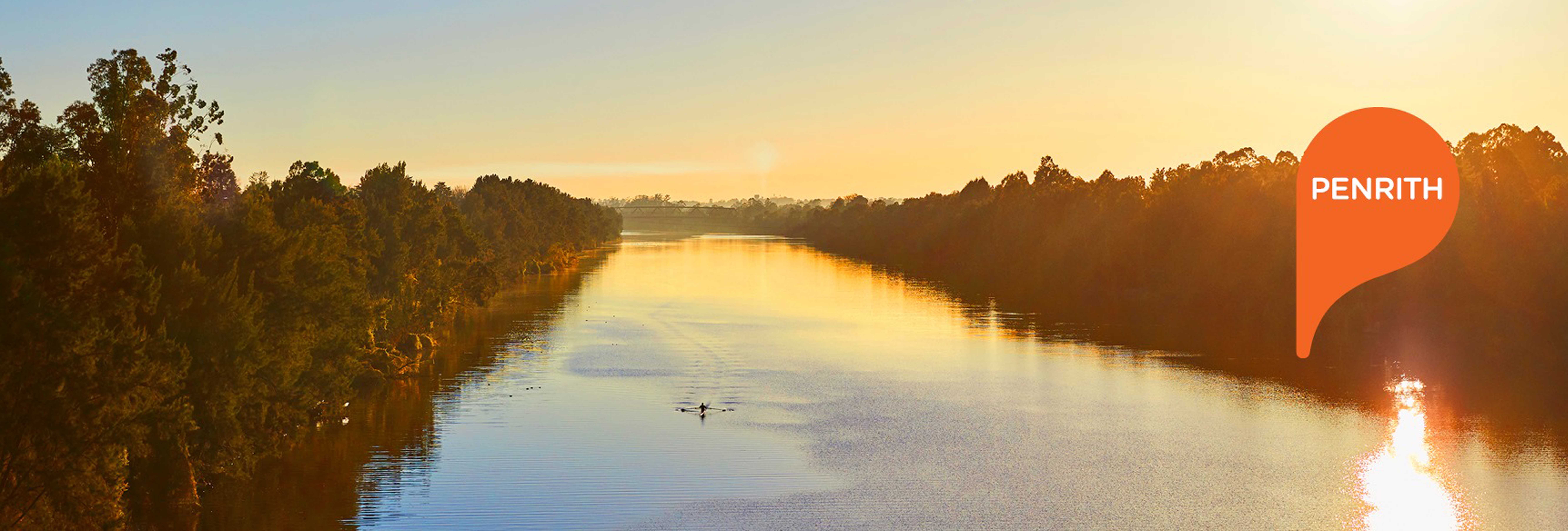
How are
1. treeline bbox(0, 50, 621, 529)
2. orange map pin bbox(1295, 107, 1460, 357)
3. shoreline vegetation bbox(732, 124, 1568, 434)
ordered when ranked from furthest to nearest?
1. orange map pin bbox(1295, 107, 1460, 357)
2. shoreline vegetation bbox(732, 124, 1568, 434)
3. treeline bbox(0, 50, 621, 529)

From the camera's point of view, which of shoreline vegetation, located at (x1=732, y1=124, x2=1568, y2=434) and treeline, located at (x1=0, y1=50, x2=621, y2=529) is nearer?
treeline, located at (x1=0, y1=50, x2=621, y2=529)

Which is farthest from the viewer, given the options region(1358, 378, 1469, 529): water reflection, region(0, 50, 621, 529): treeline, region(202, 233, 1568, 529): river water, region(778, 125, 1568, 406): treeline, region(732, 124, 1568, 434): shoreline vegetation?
region(778, 125, 1568, 406): treeline

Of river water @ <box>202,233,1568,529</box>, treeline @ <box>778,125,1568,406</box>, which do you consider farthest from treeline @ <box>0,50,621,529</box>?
treeline @ <box>778,125,1568,406</box>

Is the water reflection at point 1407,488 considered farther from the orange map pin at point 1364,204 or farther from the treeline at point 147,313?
the treeline at point 147,313

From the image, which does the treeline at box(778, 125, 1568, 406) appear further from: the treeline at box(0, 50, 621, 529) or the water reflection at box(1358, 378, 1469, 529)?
the treeline at box(0, 50, 621, 529)

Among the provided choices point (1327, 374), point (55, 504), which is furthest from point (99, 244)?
point (1327, 374)

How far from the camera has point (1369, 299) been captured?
95.4m

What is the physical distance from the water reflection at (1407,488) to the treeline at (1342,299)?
1670 cm

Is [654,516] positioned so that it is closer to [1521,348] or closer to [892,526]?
[892,526]

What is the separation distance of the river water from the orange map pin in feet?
72.0

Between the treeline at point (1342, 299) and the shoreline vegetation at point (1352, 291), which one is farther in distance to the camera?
the treeline at point (1342, 299)

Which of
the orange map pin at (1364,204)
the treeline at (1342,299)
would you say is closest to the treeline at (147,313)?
the treeline at (1342,299)

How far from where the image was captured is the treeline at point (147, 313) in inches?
1298

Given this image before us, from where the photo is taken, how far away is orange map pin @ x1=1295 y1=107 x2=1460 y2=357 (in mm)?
97125
